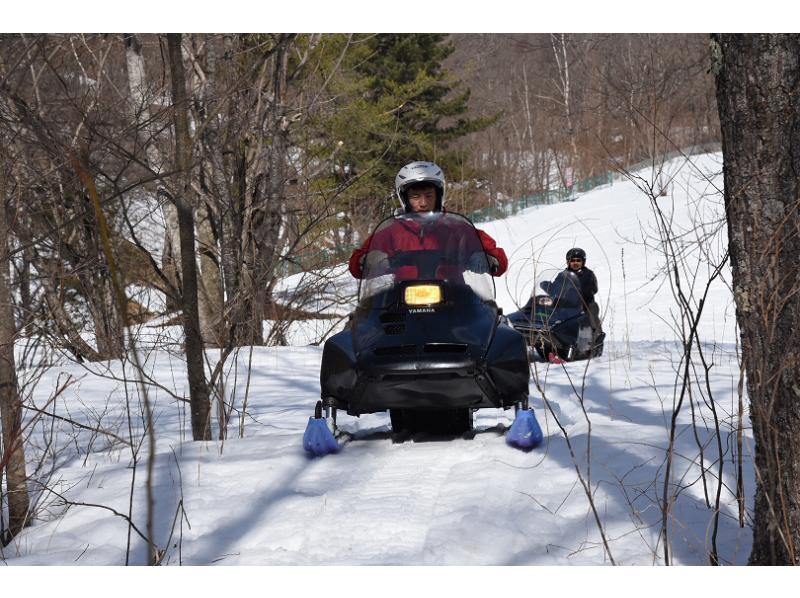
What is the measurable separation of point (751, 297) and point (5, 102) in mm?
3783

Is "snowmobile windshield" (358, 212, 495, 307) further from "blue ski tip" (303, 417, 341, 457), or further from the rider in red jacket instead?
"blue ski tip" (303, 417, 341, 457)

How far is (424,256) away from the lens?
5.44 metres

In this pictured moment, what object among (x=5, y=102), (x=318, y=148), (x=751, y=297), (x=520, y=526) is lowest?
(x=520, y=526)

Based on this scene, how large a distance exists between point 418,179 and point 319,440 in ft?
6.62

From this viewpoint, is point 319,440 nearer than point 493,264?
Yes

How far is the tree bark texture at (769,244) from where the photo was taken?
108 inches

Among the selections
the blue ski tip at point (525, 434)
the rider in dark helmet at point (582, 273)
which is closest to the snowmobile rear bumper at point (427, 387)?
the blue ski tip at point (525, 434)

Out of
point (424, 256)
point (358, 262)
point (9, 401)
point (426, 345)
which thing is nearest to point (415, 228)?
point (424, 256)

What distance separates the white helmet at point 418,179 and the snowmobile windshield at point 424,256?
1.02ft

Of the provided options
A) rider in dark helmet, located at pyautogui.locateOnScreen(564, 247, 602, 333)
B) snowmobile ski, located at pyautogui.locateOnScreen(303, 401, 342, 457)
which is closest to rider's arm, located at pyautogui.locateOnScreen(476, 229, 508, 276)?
snowmobile ski, located at pyautogui.locateOnScreen(303, 401, 342, 457)

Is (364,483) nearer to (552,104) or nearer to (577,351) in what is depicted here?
(577,351)

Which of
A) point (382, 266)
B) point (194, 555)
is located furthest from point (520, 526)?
point (382, 266)

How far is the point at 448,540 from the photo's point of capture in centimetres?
346

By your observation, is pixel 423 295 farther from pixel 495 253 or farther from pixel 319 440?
pixel 319 440
